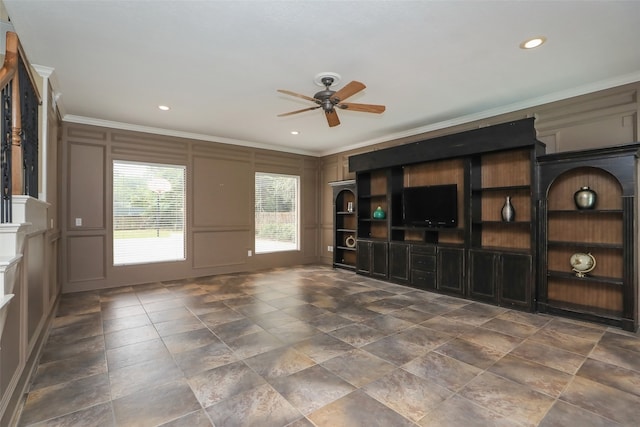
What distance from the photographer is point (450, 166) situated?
5.28 m

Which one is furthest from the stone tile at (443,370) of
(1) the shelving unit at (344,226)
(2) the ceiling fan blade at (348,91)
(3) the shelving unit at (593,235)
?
(1) the shelving unit at (344,226)

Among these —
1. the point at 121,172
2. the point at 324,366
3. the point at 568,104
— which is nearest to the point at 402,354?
the point at 324,366

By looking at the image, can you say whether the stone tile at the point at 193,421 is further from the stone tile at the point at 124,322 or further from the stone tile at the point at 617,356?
the stone tile at the point at 617,356

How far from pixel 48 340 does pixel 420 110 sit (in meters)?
5.28

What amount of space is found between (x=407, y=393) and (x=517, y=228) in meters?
3.36

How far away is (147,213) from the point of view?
5648mm

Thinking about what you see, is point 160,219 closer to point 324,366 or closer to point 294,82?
point 294,82

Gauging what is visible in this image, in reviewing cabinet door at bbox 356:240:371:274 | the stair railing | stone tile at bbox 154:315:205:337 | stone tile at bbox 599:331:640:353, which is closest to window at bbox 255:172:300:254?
cabinet door at bbox 356:240:371:274

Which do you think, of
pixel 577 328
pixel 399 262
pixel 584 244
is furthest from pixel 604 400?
pixel 399 262

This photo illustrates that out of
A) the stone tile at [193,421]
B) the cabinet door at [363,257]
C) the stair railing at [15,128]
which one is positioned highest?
the stair railing at [15,128]

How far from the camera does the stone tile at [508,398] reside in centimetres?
195

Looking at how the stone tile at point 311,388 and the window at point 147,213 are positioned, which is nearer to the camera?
the stone tile at point 311,388

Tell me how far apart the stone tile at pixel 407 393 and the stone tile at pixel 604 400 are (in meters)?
0.84

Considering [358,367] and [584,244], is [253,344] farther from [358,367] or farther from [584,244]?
[584,244]
